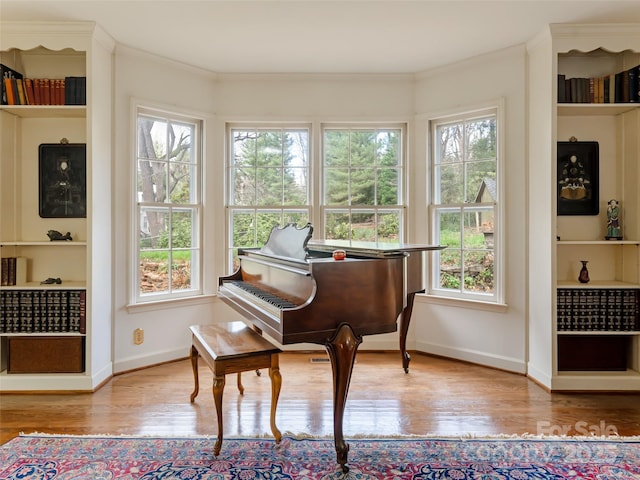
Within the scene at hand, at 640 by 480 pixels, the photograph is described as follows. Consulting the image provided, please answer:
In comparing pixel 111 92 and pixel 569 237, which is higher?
pixel 111 92

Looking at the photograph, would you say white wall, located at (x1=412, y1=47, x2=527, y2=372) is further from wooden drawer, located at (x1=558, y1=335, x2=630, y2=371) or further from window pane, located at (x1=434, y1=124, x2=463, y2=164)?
wooden drawer, located at (x1=558, y1=335, x2=630, y2=371)

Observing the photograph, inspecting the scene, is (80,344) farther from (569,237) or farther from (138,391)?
(569,237)

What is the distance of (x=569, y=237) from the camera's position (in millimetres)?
3201

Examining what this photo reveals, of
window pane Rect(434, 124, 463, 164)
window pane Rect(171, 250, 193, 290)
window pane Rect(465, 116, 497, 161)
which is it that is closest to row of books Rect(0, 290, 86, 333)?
window pane Rect(171, 250, 193, 290)

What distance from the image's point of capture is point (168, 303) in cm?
360

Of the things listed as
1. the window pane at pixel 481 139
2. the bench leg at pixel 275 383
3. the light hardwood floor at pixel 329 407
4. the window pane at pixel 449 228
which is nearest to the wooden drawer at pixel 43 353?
the light hardwood floor at pixel 329 407

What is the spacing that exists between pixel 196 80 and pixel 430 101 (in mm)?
2277

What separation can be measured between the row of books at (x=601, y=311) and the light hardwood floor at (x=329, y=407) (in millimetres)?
504

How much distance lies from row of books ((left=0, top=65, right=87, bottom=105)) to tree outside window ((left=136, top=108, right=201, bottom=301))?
1.81 ft

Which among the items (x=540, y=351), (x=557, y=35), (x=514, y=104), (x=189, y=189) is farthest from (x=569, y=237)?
(x=189, y=189)

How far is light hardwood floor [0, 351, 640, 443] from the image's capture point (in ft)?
7.87

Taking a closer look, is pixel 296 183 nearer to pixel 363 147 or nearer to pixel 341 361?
pixel 363 147

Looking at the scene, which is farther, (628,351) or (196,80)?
(196,80)

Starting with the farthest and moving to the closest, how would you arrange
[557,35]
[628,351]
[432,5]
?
1. [628,351]
2. [557,35]
3. [432,5]
